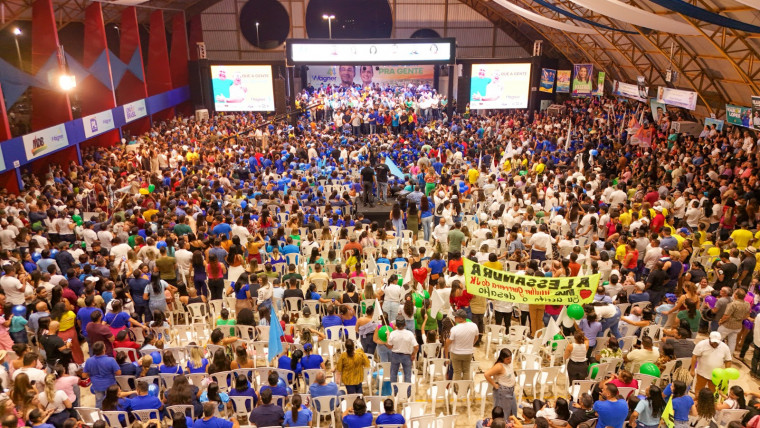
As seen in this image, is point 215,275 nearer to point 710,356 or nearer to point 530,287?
point 530,287

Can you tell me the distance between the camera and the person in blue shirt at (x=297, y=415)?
5641 millimetres

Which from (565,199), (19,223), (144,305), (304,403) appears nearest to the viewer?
(304,403)

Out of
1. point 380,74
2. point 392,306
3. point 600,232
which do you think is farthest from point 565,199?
point 380,74

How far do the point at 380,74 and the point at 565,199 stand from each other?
23880 mm

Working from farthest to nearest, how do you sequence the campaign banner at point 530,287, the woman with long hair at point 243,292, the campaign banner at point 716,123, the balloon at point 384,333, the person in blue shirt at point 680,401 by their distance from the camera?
1. the campaign banner at point 716,123
2. the woman with long hair at point 243,292
3. the campaign banner at point 530,287
4. the balloon at point 384,333
5. the person in blue shirt at point 680,401

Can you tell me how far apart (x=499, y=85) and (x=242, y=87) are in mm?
12773

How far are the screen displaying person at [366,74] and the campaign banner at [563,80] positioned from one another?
12.0 m

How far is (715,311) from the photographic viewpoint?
817 cm

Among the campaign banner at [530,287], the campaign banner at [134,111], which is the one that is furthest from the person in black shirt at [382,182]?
the campaign banner at [134,111]

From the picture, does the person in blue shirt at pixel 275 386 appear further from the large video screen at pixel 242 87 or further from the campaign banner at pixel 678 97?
the large video screen at pixel 242 87

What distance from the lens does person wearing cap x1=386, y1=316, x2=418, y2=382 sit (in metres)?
7.08

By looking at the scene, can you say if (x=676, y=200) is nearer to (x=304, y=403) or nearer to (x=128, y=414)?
(x=304, y=403)

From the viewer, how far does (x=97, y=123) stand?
19562 millimetres

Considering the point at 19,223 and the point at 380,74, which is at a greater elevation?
the point at 380,74
